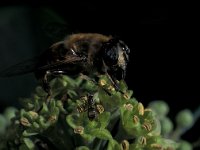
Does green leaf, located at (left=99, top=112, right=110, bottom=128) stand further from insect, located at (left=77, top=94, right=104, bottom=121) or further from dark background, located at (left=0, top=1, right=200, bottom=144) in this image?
dark background, located at (left=0, top=1, right=200, bottom=144)

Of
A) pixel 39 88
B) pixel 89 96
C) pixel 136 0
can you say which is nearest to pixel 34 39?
pixel 136 0

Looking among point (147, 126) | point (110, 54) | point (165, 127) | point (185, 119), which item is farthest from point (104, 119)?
point (185, 119)

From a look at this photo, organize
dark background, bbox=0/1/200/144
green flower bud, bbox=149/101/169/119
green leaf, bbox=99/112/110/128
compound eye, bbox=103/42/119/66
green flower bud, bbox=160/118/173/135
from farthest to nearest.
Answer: dark background, bbox=0/1/200/144
green flower bud, bbox=149/101/169/119
green flower bud, bbox=160/118/173/135
compound eye, bbox=103/42/119/66
green leaf, bbox=99/112/110/128

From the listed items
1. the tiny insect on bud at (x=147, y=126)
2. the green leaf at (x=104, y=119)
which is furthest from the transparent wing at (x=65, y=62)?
the tiny insect on bud at (x=147, y=126)

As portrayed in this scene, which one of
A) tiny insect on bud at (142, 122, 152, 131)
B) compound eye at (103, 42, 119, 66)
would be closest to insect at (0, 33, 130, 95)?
compound eye at (103, 42, 119, 66)

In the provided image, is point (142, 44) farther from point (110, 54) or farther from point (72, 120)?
point (72, 120)

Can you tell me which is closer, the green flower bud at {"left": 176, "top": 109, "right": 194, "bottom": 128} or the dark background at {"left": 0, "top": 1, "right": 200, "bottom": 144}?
the green flower bud at {"left": 176, "top": 109, "right": 194, "bottom": 128}
